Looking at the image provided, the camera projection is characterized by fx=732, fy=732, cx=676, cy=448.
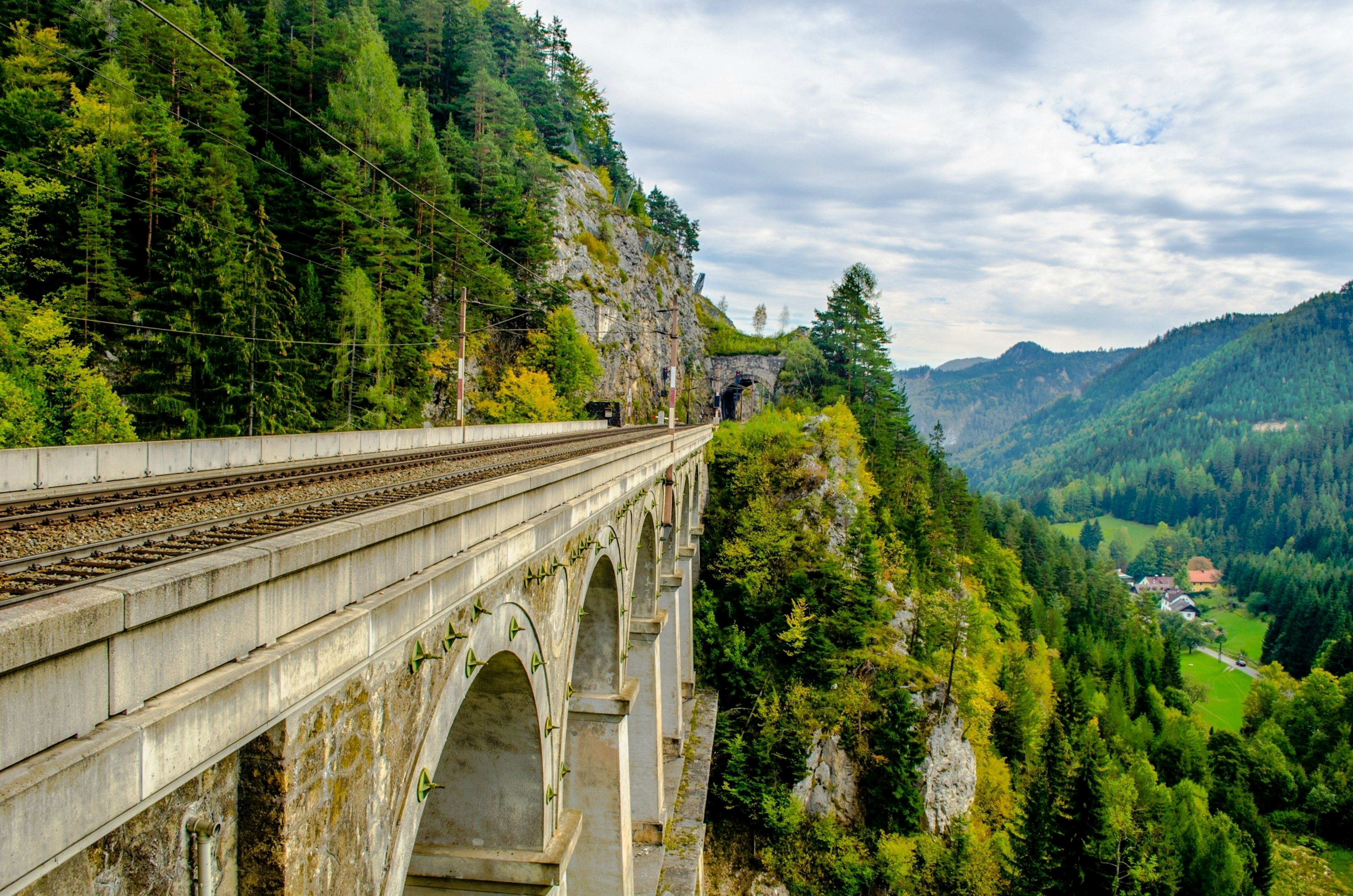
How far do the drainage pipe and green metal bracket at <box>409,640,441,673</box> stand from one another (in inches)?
73.5

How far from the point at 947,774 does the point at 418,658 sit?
33.1 metres

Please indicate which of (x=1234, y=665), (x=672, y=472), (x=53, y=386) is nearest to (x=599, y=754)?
(x=672, y=472)

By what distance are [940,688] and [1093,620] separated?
58148 millimetres

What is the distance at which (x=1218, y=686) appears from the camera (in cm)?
10425

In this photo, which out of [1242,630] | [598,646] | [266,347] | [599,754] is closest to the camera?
[599,754]

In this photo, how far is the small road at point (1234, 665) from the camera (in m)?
110

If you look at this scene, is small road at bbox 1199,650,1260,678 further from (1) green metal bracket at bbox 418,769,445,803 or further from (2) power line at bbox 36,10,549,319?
(1) green metal bracket at bbox 418,769,445,803

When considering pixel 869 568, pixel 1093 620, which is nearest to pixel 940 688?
pixel 869 568

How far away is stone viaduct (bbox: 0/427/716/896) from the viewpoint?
253 centimetres

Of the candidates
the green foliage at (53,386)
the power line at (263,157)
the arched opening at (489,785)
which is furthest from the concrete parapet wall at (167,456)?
the power line at (263,157)

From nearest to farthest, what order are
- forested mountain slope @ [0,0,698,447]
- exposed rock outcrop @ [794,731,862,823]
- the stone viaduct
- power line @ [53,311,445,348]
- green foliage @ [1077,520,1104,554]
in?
the stone viaduct → power line @ [53,311,445,348] → forested mountain slope @ [0,0,698,447] → exposed rock outcrop @ [794,731,862,823] → green foliage @ [1077,520,1104,554]

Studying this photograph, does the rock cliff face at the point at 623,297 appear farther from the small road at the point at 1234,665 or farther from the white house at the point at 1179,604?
the white house at the point at 1179,604

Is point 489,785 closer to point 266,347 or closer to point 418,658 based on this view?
point 418,658

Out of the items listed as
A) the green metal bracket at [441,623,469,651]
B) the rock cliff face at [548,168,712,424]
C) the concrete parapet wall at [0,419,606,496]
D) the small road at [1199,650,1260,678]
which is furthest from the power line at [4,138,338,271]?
the small road at [1199,650,1260,678]
